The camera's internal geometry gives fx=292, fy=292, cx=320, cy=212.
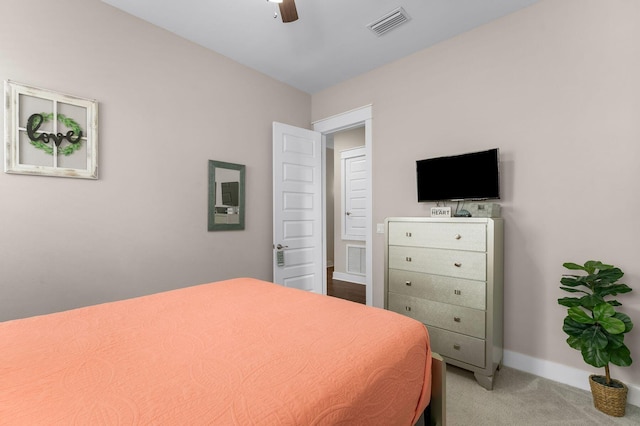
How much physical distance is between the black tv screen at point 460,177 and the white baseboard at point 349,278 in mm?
2839

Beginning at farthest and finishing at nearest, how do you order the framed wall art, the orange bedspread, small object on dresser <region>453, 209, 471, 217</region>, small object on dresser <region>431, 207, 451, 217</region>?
small object on dresser <region>431, 207, 451, 217</region> → small object on dresser <region>453, 209, 471, 217</region> → the framed wall art → the orange bedspread

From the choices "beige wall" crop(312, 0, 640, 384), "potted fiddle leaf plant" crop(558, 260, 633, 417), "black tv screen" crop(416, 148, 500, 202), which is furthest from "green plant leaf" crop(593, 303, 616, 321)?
"black tv screen" crop(416, 148, 500, 202)

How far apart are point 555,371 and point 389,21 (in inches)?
122

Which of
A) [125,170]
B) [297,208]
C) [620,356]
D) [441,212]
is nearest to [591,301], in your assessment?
[620,356]

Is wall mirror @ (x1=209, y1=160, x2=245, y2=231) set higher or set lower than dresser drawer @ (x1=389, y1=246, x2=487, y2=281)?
higher

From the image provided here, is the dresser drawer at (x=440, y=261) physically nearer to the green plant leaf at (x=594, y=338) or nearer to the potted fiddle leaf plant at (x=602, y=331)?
the potted fiddle leaf plant at (x=602, y=331)

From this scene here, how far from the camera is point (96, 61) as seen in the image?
2250 mm

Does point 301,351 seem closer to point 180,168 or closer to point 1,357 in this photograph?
point 1,357

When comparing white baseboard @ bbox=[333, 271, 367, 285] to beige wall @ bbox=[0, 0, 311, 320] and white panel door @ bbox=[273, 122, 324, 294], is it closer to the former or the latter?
white panel door @ bbox=[273, 122, 324, 294]

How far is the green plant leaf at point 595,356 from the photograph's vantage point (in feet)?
5.67

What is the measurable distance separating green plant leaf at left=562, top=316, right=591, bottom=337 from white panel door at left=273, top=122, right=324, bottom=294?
2.48 m

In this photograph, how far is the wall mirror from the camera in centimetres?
294

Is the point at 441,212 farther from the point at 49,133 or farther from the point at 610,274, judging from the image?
the point at 49,133

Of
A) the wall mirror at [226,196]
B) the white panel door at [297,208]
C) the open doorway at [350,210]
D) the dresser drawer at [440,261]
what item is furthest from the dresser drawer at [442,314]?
the open doorway at [350,210]
